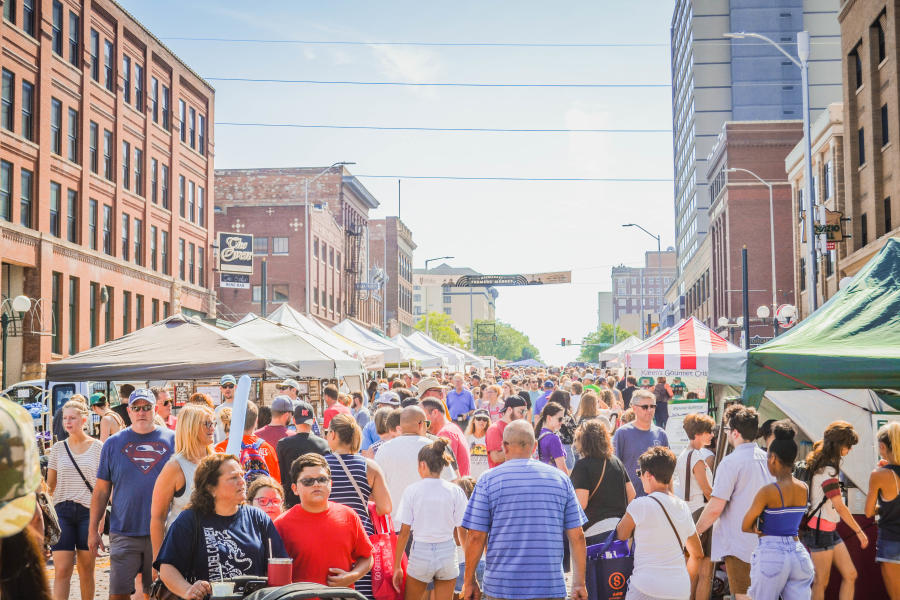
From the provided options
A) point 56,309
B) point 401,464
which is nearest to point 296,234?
point 56,309

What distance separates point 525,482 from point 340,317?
65.2 metres

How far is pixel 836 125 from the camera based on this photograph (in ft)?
131

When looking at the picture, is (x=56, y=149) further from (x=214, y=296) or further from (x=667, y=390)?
(x=667, y=390)

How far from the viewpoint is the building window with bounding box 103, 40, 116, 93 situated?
37.7m

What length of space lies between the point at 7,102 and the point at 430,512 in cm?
2859

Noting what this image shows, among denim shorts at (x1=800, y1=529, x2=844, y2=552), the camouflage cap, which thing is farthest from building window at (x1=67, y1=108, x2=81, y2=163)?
the camouflage cap

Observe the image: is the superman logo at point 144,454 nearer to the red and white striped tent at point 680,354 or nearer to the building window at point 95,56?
the red and white striped tent at point 680,354

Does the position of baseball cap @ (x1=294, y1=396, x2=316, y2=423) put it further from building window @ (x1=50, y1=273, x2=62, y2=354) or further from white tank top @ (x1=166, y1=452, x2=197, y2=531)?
building window @ (x1=50, y1=273, x2=62, y2=354)

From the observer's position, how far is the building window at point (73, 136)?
35.0 m

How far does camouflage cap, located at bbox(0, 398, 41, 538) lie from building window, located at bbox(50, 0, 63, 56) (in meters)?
35.6

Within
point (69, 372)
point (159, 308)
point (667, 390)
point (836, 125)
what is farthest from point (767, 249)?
point (69, 372)

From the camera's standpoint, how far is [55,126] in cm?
3384

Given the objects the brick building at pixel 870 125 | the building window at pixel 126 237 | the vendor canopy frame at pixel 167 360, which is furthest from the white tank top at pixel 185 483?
the building window at pixel 126 237

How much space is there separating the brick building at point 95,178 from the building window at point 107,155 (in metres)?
0.07
